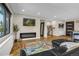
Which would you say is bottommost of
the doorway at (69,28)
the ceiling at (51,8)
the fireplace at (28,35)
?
the fireplace at (28,35)

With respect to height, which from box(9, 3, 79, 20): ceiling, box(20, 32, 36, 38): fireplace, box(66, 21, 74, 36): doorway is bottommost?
box(20, 32, 36, 38): fireplace

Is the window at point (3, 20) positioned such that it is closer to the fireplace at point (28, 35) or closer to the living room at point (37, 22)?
the living room at point (37, 22)

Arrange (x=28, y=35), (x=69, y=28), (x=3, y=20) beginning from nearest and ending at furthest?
(x=3, y=20) → (x=69, y=28) → (x=28, y=35)

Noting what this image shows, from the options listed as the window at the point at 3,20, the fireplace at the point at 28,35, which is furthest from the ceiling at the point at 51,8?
the fireplace at the point at 28,35

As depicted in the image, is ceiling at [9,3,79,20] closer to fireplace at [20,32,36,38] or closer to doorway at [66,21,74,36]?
doorway at [66,21,74,36]

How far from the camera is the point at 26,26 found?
6875mm

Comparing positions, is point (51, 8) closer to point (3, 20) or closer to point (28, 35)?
point (3, 20)

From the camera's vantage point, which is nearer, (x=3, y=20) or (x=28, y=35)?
(x=3, y=20)

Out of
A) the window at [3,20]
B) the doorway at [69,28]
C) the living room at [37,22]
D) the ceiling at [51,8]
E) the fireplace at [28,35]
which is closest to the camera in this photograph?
the window at [3,20]

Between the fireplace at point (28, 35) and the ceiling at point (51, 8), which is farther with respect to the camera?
the fireplace at point (28, 35)

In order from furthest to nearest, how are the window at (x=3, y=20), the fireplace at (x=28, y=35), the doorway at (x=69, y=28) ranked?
the fireplace at (x=28, y=35)
the doorway at (x=69, y=28)
the window at (x=3, y=20)

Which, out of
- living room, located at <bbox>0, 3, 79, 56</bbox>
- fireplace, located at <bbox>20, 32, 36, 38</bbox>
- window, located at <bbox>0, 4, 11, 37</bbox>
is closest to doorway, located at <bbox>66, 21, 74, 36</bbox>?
→ living room, located at <bbox>0, 3, 79, 56</bbox>

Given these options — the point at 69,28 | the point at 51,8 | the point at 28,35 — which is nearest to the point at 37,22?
the point at 28,35

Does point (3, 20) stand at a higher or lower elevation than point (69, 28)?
higher
